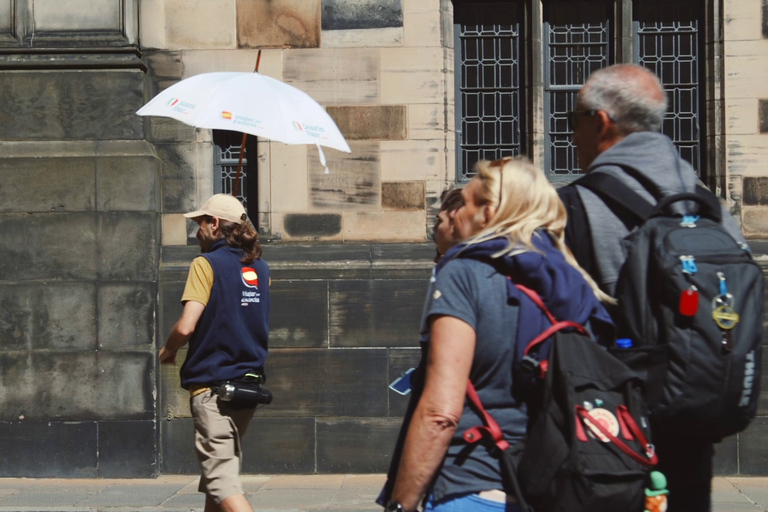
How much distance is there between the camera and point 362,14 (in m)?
8.55

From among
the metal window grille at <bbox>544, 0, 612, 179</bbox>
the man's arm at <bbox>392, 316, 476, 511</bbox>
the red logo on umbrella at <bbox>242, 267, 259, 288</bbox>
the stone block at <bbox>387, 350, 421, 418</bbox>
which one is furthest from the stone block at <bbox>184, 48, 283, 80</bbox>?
the man's arm at <bbox>392, 316, 476, 511</bbox>

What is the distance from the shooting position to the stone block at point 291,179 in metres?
8.52

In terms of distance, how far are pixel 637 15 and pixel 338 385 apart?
A: 12.9 ft

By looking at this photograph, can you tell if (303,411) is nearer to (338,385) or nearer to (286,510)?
(338,385)

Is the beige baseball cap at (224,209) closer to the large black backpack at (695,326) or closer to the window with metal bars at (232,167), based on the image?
the large black backpack at (695,326)

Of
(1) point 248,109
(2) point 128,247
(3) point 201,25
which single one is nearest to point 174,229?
(2) point 128,247

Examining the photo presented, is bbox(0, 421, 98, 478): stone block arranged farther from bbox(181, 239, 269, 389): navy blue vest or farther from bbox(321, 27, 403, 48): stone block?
bbox(321, 27, 403, 48): stone block

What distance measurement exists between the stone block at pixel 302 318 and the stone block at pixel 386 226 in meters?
0.55

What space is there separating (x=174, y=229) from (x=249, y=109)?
3205 mm

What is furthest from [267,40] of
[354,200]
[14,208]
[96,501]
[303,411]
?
[96,501]

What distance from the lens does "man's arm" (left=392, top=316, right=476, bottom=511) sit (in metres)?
2.46

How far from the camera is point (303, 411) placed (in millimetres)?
8242

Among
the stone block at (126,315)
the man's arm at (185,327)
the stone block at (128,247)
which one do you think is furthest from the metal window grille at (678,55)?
the man's arm at (185,327)

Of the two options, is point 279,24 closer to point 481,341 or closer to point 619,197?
point 619,197
